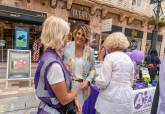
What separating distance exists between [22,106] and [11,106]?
0.23 m

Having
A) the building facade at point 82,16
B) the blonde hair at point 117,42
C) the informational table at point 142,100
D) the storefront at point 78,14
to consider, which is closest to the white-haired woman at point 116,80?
the blonde hair at point 117,42

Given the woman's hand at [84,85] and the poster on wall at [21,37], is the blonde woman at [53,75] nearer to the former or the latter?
the woman's hand at [84,85]

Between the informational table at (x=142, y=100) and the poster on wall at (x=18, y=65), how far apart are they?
4013 millimetres

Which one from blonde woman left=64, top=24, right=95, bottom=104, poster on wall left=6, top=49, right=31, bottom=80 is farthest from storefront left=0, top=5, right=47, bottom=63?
blonde woman left=64, top=24, right=95, bottom=104

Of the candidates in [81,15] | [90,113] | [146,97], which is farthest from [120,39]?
[81,15]

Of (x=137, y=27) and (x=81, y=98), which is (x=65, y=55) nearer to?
(x=81, y=98)

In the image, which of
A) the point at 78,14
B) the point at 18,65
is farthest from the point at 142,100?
the point at 78,14

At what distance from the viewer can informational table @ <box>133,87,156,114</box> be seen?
151 inches

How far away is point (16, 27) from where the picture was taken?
1064cm

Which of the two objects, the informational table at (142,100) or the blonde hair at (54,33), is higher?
the blonde hair at (54,33)

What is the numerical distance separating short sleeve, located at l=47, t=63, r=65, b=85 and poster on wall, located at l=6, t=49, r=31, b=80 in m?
5.08

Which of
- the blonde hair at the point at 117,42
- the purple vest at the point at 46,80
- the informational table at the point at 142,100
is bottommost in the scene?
the informational table at the point at 142,100

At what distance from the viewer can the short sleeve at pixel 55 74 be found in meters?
1.68

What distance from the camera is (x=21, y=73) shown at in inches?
264
